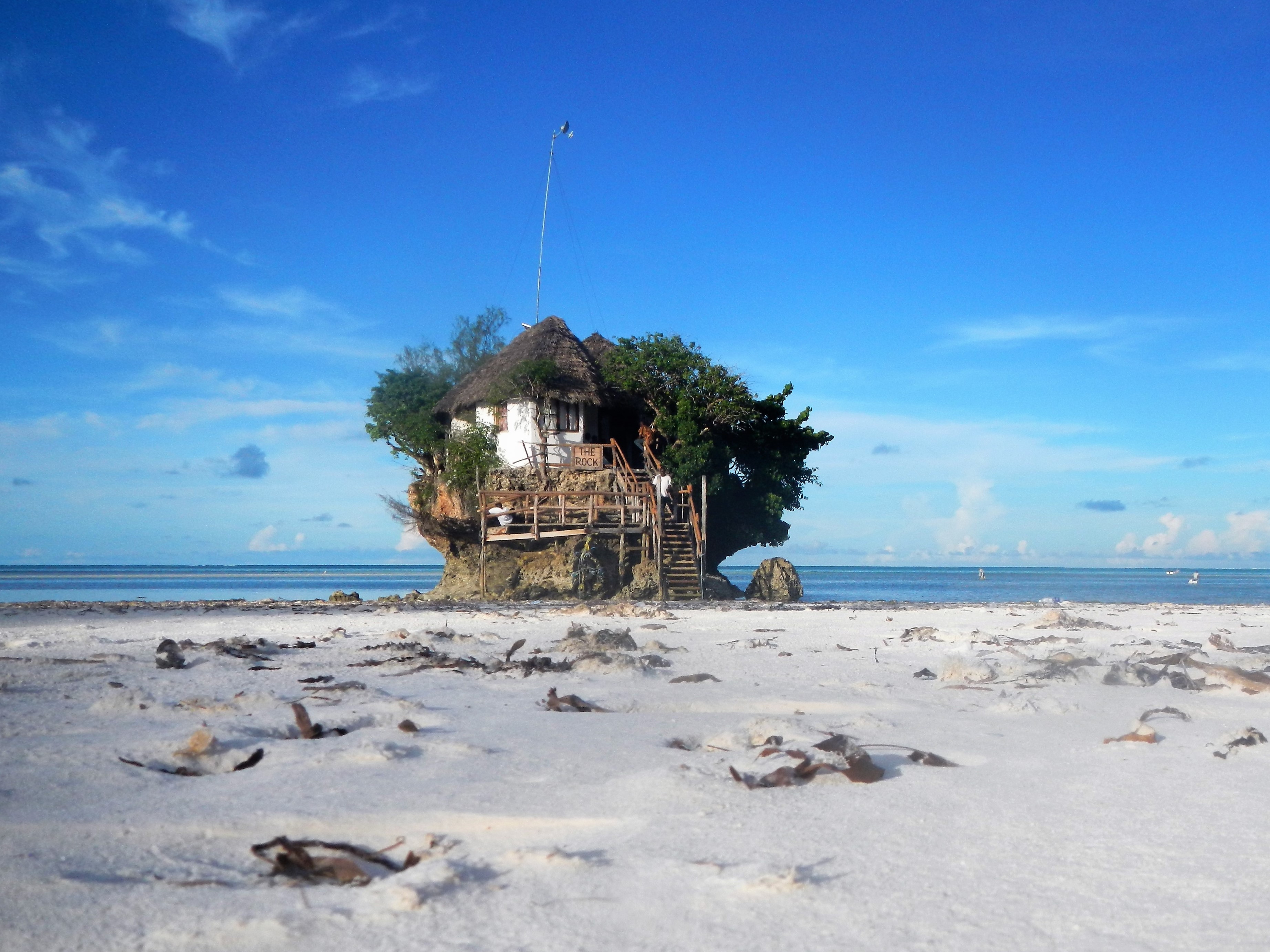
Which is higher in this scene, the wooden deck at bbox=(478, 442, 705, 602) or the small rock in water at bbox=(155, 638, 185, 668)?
the wooden deck at bbox=(478, 442, 705, 602)

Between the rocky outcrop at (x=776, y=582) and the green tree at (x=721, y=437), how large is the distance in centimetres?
121

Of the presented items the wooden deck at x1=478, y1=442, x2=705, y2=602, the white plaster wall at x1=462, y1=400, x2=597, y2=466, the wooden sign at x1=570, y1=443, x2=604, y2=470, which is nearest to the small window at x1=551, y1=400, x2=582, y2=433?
the white plaster wall at x1=462, y1=400, x2=597, y2=466

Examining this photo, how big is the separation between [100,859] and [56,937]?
43cm

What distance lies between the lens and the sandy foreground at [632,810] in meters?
1.76

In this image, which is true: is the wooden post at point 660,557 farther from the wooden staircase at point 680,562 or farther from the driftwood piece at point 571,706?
the driftwood piece at point 571,706

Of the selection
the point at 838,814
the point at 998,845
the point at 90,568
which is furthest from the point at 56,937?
the point at 90,568

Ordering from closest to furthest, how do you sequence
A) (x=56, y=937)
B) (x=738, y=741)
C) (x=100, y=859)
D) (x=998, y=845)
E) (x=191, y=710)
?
(x=56, y=937)
(x=100, y=859)
(x=998, y=845)
(x=738, y=741)
(x=191, y=710)

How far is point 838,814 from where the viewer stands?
98.3 inches

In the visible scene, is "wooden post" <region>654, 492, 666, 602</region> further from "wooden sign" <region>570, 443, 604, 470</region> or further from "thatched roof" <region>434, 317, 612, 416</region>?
"thatched roof" <region>434, 317, 612, 416</region>

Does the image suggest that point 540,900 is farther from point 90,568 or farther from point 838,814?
point 90,568

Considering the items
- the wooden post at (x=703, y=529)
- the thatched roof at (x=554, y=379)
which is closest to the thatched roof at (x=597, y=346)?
the thatched roof at (x=554, y=379)

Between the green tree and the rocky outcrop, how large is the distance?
1213 mm

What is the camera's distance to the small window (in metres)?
26.6

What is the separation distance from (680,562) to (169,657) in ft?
64.4
